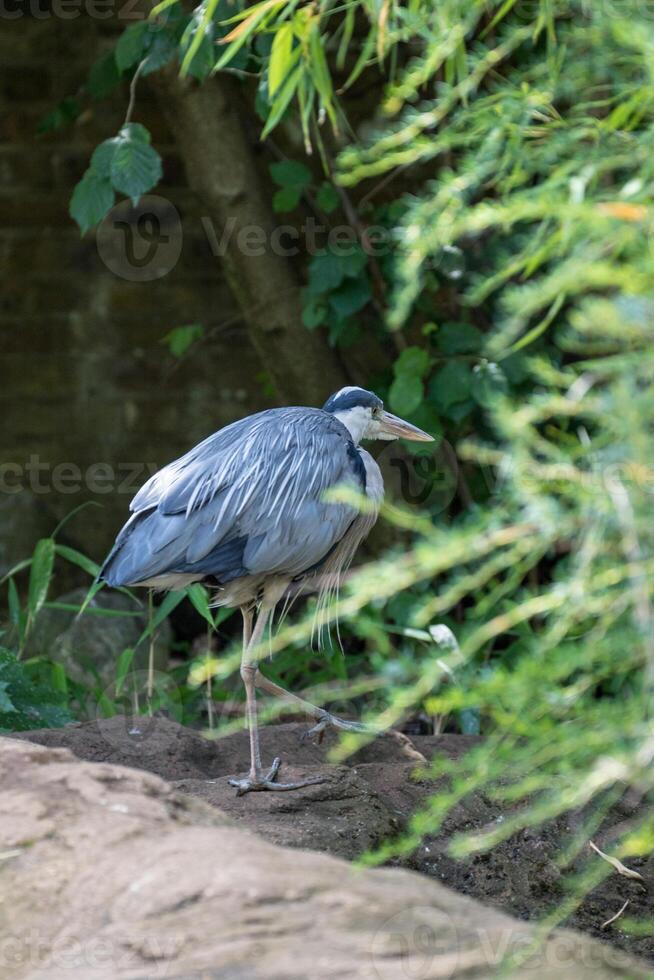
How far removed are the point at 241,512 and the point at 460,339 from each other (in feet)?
5.66

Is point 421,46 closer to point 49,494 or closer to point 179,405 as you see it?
point 179,405

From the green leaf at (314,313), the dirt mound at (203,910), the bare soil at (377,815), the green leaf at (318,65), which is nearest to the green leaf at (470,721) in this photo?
the bare soil at (377,815)

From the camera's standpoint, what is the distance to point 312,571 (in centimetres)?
418

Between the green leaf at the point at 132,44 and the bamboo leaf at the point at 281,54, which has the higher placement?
the bamboo leaf at the point at 281,54

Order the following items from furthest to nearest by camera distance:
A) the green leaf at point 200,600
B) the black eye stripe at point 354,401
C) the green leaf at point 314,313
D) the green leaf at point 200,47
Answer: the green leaf at point 314,313, the black eye stripe at point 354,401, the green leaf at point 200,600, the green leaf at point 200,47

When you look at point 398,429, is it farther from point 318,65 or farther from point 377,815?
point 318,65

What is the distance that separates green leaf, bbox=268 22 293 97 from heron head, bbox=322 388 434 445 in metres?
1.88

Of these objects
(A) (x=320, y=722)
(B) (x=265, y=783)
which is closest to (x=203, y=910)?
(B) (x=265, y=783)

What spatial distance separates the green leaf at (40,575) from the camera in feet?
15.5

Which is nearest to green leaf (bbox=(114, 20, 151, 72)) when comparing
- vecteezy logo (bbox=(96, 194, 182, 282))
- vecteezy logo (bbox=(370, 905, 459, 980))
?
vecteezy logo (bbox=(96, 194, 182, 282))

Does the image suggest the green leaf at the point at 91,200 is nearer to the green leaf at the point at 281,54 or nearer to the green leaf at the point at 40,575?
the green leaf at the point at 40,575

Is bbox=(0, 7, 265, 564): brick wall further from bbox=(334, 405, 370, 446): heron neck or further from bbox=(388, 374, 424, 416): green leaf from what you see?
bbox=(334, 405, 370, 446): heron neck

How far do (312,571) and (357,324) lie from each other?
169 cm

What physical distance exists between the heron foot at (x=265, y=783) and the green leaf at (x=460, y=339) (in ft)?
7.19
